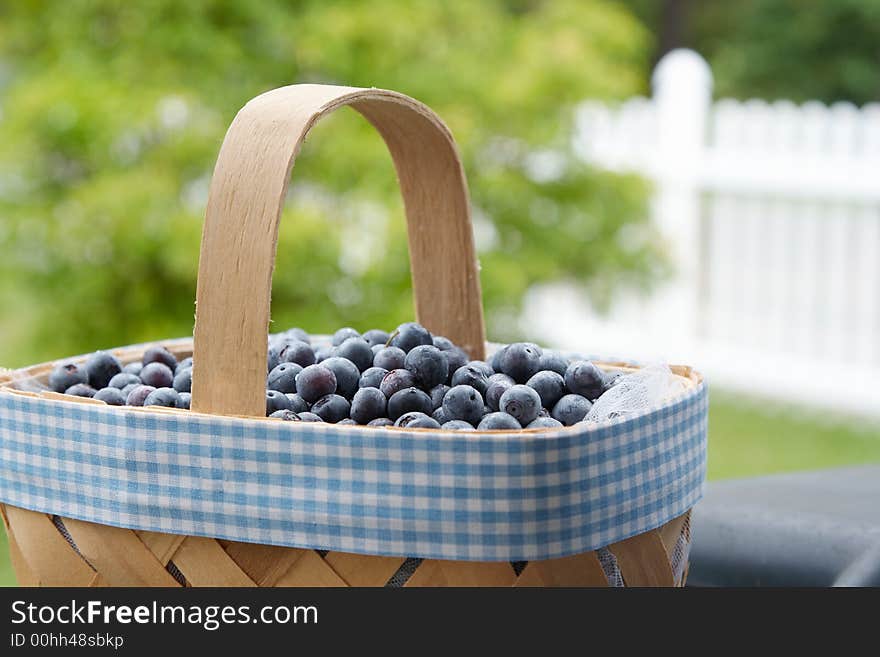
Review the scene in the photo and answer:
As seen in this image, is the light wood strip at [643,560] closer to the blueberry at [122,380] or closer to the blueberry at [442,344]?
the blueberry at [442,344]

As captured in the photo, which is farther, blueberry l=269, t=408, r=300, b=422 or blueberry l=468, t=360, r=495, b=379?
blueberry l=468, t=360, r=495, b=379

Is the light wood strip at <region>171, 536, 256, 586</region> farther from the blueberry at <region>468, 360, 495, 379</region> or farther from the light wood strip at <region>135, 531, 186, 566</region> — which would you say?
the blueberry at <region>468, 360, 495, 379</region>

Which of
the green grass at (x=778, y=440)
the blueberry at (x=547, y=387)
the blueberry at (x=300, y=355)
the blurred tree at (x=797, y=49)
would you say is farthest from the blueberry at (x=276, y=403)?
the blurred tree at (x=797, y=49)

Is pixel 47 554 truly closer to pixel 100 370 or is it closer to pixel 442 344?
pixel 100 370

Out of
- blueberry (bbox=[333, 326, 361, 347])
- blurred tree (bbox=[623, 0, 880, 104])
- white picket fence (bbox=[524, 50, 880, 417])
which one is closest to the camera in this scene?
blueberry (bbox=[333, 326, 361, 347])

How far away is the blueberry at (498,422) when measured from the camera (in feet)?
2.61

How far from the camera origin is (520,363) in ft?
3.11

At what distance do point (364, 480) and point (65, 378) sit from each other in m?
0.40

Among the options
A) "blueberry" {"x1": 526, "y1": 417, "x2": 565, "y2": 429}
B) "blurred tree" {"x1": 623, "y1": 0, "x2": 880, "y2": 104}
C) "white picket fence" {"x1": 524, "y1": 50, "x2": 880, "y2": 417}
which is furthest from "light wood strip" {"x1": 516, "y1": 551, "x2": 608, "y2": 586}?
"blurred tree" {"x1": 623, "y1": 0, "x2": 880, "y2": 104}

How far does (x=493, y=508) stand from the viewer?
728 millimetres

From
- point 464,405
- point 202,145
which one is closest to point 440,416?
point 464,405

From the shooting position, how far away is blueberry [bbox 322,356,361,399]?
2.98 ft

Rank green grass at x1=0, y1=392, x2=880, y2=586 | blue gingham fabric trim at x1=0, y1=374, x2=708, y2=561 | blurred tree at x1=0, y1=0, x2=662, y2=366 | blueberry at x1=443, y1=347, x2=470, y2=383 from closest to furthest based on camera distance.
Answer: blue gingham fabric trim at x1=0, y1=374, x2=708, y2=561 → blueberry at x1=443, y1=347, x2=470, y2=383 → blurred tree at x1=0, y1=0, x2=662, y2=366 → green grass at x1=0, y1=392, x2=880, y2=586

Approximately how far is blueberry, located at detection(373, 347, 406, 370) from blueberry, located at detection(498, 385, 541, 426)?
12 cm
